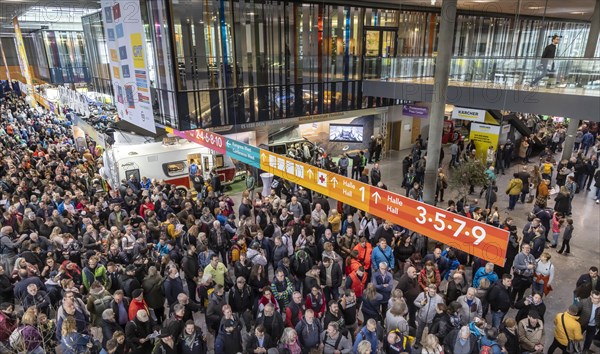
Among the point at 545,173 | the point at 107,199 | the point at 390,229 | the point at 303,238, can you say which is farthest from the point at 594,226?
the point at 107,199

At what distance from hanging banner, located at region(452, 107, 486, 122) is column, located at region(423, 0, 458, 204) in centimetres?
386

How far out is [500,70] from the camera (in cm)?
1334

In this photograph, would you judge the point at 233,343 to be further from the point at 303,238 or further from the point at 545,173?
the point at 545,173

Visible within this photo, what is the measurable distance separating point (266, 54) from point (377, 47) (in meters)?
6.28

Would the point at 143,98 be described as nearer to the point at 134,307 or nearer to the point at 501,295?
the point at 134,307

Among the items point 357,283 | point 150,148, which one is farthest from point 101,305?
point 150,148

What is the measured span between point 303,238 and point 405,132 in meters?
15.1

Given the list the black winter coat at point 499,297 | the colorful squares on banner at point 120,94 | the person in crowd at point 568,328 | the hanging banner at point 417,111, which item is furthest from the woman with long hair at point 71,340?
the hanging banner at point 417,111

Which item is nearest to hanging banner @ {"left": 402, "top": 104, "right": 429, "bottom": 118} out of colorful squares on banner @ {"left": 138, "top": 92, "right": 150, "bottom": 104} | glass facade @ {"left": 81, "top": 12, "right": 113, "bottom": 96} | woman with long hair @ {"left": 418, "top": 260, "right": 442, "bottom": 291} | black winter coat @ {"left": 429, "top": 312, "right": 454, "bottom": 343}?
woman with long hair @ {"left": 418, "top": 260, "right": 442, "bottom": 291}

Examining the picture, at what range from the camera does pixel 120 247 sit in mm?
8156

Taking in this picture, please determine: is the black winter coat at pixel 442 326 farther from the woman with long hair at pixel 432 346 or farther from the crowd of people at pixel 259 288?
the woman with long hair at pixel 432 346

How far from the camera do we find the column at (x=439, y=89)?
11.5 meters

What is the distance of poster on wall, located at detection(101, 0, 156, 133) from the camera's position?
31.3 feet

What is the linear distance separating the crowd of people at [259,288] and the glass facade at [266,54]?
412 cm
